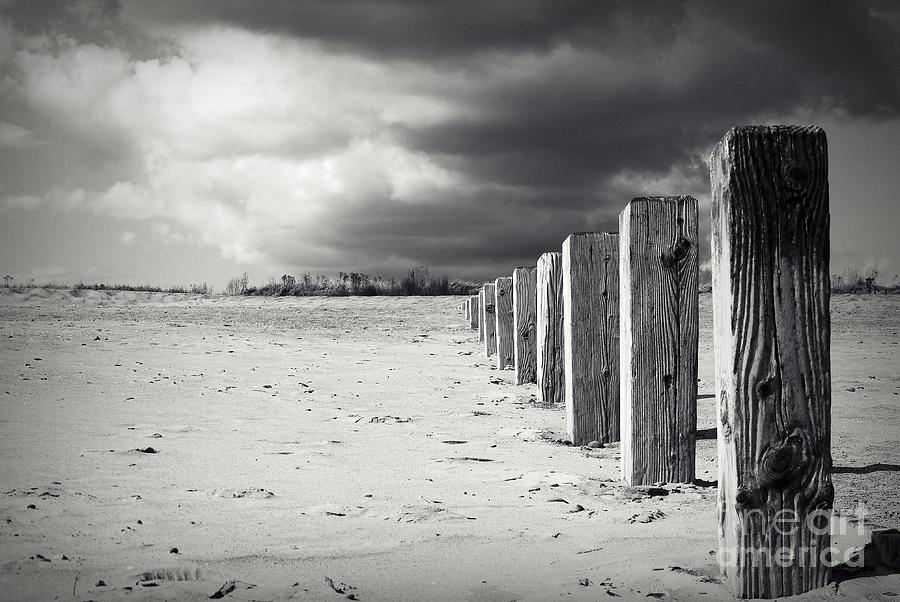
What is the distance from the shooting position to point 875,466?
413 cm

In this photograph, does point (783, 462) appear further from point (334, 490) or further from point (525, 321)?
point (525, 321)

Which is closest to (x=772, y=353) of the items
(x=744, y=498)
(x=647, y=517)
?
(x=744, y=498)

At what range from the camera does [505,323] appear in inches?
407

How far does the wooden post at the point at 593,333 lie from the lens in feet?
15.9

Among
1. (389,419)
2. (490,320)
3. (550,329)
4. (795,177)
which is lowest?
(389,419)

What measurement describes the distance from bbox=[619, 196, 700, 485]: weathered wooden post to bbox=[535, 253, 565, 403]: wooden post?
8.95 ft

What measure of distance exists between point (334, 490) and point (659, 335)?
1.88 m

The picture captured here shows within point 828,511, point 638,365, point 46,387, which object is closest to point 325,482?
point 638,365

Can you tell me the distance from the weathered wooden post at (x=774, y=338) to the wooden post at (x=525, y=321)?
5.91m

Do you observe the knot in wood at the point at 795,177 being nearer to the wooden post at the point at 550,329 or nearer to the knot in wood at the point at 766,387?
the knot in wood at the point at 766,387

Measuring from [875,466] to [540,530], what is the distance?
234 centimetres

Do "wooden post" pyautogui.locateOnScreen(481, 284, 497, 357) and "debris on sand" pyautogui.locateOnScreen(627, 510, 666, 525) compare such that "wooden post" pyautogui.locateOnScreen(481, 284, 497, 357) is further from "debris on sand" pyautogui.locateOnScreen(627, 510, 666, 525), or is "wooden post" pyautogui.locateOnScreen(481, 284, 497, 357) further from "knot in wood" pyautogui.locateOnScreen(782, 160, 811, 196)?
"knot in wood" pyautogui.locateOnScreen(782, 160, 811, 196)

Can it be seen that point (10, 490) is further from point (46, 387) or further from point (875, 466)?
point (875, 466)

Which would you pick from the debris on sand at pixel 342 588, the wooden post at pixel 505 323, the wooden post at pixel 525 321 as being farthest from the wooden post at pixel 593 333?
the wooden post at pixel 505 323
